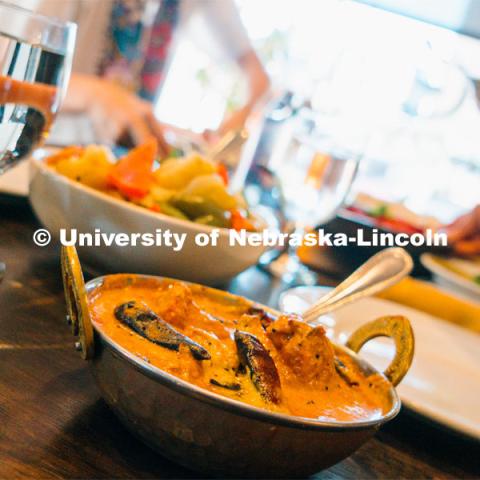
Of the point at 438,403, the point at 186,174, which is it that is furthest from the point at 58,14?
the point at 438,403

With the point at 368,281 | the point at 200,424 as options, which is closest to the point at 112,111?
the point at 368,281

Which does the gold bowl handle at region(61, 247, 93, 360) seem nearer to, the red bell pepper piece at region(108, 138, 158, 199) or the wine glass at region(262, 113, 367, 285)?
the red bell pepper piece at region(108, 138, 158, 199)

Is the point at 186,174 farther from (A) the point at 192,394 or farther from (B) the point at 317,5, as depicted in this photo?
(B) the point at 317,5

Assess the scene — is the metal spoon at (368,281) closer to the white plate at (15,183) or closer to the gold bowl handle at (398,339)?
the gold bowl handle at (398,339)

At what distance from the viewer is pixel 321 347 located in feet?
1.70

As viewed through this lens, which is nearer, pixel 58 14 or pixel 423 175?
pixel 58 14

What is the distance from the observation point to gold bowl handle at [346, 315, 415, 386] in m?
0.58

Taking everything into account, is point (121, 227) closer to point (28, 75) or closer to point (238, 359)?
point (28, 75)

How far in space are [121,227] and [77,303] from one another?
1.11ft

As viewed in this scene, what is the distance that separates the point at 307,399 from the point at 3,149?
0.43 m

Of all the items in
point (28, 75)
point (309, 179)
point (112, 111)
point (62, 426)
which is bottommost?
point (112, 111)

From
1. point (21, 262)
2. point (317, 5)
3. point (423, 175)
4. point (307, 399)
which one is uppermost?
point (317, 5)

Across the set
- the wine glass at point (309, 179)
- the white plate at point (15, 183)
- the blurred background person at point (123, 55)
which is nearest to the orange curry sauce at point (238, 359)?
the white plate at point (15, 183)

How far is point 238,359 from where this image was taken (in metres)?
0.48
